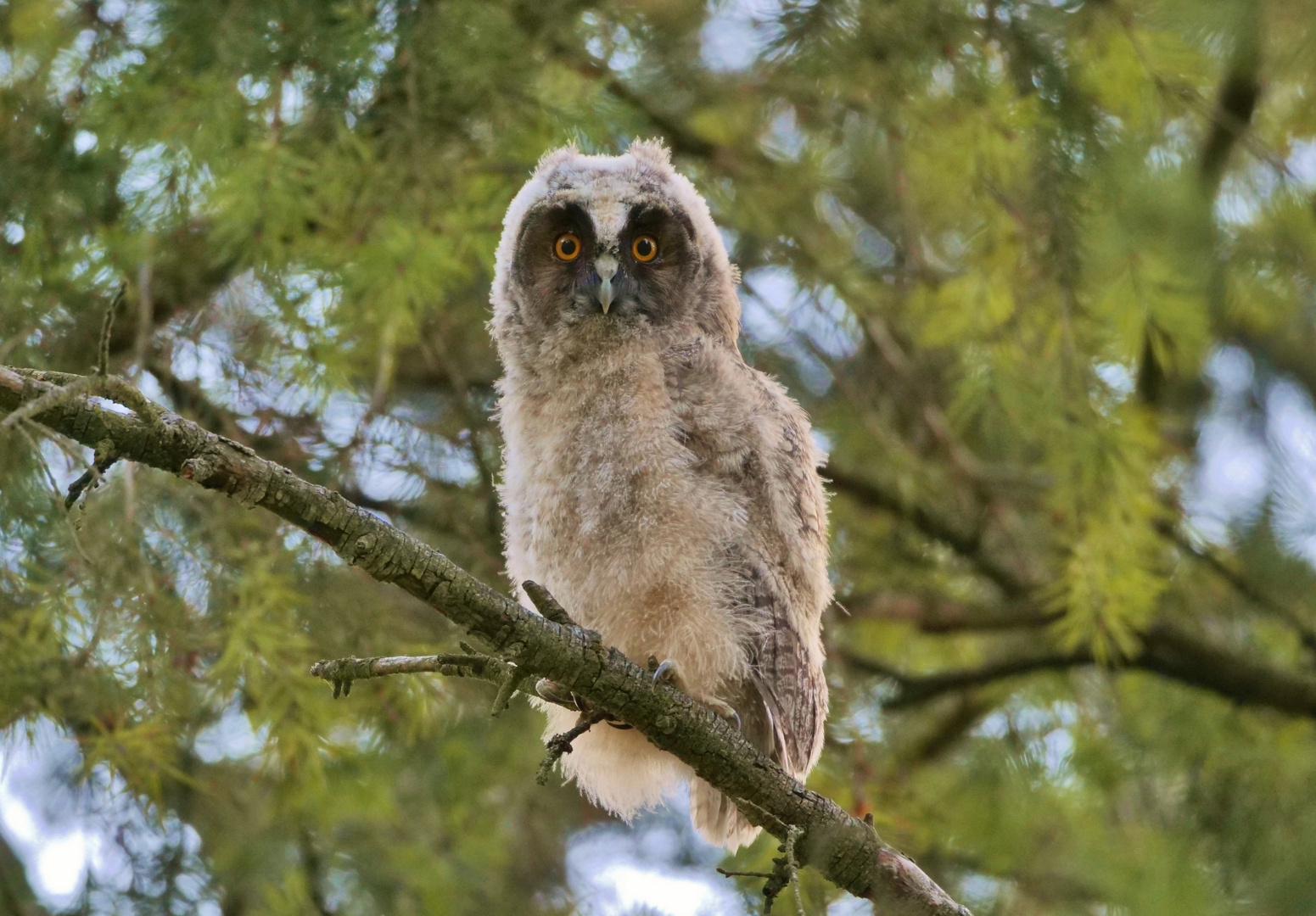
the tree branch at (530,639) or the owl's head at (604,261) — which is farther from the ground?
the owl's head at (604,261)

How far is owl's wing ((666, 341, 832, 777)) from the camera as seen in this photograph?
2.59 metres

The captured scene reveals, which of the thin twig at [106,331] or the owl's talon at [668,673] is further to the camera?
the owl's talon at [668,673]

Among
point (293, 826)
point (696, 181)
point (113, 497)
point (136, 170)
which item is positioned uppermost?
point (696, 181)

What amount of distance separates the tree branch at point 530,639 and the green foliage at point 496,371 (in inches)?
23.6

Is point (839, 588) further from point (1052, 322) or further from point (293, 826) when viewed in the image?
point (293, 826)

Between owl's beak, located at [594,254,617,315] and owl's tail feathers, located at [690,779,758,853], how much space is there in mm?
1062

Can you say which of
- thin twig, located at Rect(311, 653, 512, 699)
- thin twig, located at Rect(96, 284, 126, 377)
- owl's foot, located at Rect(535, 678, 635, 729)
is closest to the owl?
owl's foot, located at Rect(535, 678, 635, 729)

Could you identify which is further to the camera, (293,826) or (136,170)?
(293,826)

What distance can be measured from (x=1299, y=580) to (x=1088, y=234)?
187 centimetres

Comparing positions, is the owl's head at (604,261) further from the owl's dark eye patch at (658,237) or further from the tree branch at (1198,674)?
the tree branch at (1198,674)

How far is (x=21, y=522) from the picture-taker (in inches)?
106

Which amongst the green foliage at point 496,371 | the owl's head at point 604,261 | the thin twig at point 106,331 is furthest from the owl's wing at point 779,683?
the thin twig at point 106,331

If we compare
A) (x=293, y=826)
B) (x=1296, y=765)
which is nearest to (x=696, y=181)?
(x=293, y=826)

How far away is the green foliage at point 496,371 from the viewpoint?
113 inches
